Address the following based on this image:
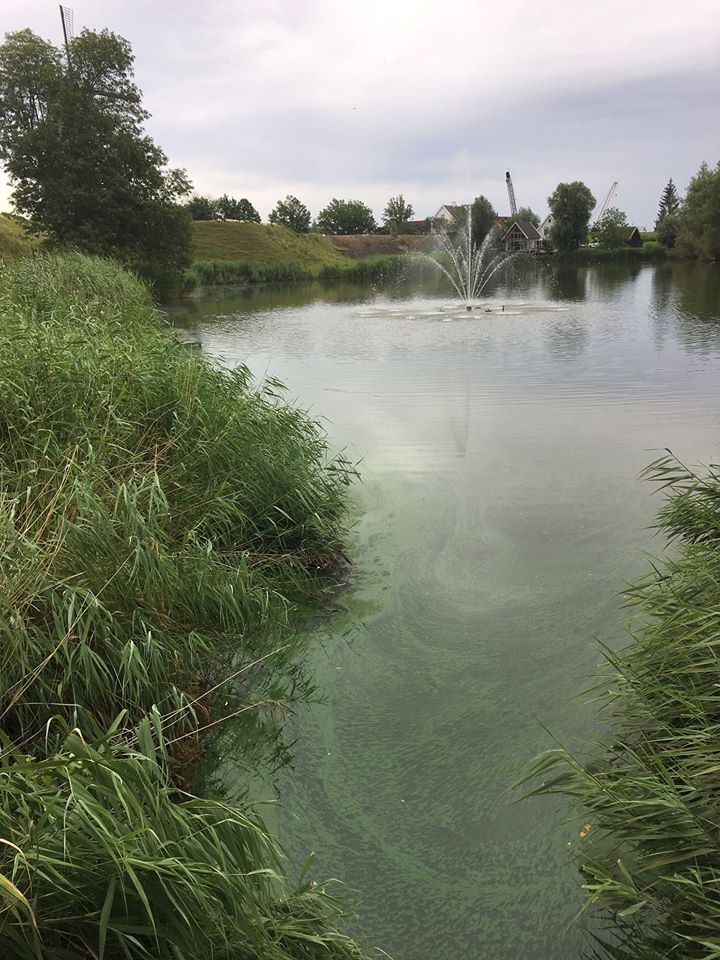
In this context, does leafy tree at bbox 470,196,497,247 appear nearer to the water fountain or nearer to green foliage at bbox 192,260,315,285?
the water fountain

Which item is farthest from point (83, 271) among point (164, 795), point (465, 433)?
point (164, 795)

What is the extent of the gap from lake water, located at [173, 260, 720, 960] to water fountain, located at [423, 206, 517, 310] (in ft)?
57.5

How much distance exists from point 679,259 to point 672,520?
4911 centimetres

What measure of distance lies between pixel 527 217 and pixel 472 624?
218ft

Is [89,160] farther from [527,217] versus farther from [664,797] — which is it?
[527,217]

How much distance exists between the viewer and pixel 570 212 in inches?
1987

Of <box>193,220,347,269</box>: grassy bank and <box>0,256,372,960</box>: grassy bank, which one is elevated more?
<box>193,220,347,269</box>: grassy bank

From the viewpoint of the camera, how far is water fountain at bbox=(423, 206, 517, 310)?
2927 centimetres

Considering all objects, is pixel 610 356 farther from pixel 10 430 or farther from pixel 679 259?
pixel 679 259

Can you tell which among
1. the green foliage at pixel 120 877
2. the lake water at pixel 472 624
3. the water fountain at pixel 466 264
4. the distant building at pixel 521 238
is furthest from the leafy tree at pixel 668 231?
the green foliage at pixel 120 877

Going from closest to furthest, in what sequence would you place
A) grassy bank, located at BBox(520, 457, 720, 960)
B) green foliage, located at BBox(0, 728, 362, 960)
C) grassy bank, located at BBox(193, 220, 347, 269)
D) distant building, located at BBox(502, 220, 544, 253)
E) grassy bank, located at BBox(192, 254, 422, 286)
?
1. green foliage, located at BBox(0, 728, 362, 960)
2. grassy bank, located at BBox(520, 457, 720, 960)
3. grassy bank, located at BBox(192, 254, 422, 286)
4. grassy bank, located at BBox(193, 220, 347, 269)
5. distant building, located at BBox(502, 220, 544, 253)

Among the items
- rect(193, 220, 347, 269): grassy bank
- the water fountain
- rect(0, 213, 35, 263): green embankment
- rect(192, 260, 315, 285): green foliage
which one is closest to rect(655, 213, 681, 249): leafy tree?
the water fountain

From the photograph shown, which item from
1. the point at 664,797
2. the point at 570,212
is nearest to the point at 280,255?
the point at 570,212

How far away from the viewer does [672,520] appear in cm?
358
